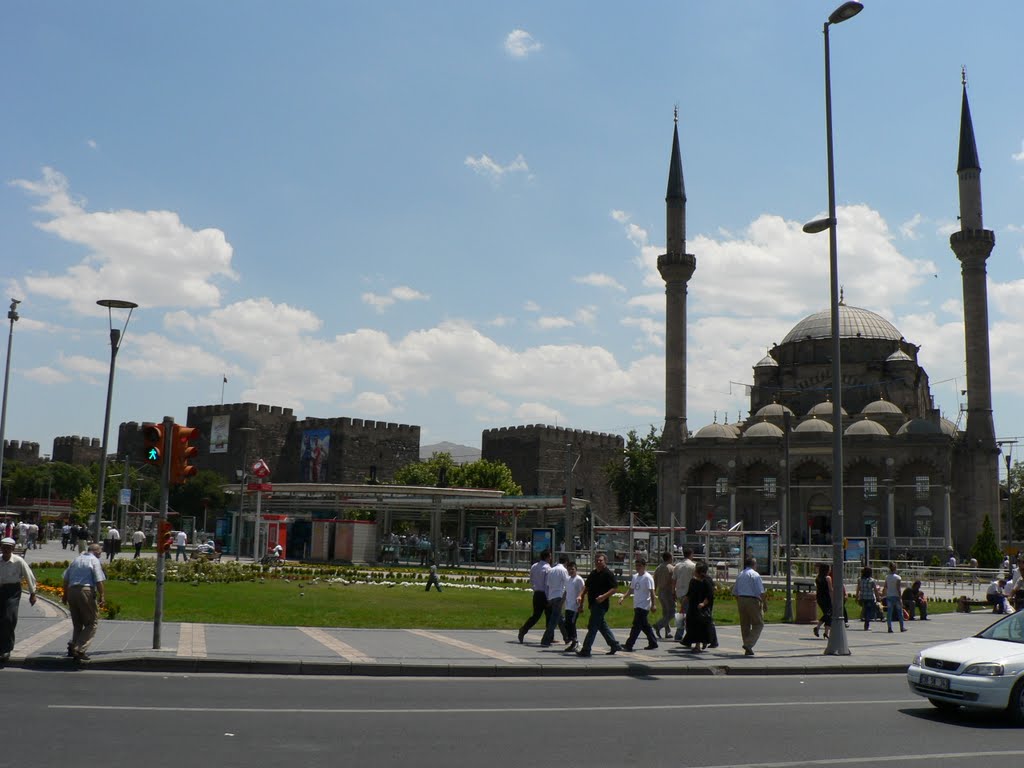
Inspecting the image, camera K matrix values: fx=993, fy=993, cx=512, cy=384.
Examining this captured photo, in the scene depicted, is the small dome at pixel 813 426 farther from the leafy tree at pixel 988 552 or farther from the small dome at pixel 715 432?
the leafy tree at pixel 988 552

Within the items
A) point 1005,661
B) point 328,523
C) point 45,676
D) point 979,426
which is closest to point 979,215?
point 979,426

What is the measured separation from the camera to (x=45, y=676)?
1102cm

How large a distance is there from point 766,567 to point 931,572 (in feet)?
33.4

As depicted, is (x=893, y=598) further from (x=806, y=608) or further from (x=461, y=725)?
(x=461, y=725)

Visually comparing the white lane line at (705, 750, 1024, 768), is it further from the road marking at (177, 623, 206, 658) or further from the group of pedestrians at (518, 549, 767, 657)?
the road marking at (177, 623, 206, 658)

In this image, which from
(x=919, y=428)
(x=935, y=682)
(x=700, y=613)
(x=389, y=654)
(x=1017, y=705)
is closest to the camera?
(x=1017, y=705)

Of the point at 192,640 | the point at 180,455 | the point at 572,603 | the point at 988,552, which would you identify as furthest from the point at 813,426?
the point at 180,455

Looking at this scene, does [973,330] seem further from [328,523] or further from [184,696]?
[184,696]

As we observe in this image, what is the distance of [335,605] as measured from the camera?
68.8 ft

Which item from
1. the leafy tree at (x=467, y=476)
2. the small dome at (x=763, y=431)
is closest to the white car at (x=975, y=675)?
the small dome at (x=763, y=431)

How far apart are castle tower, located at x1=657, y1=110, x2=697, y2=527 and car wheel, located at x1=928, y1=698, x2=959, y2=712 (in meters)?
54.4

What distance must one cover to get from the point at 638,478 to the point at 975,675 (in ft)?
246

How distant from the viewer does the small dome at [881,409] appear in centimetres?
6462

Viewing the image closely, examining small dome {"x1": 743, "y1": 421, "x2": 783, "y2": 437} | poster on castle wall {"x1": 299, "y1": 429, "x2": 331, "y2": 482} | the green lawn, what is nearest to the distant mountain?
poster on castle wall {"x1": 299, "y1": 429, "x2": 331, "y2": 482}
